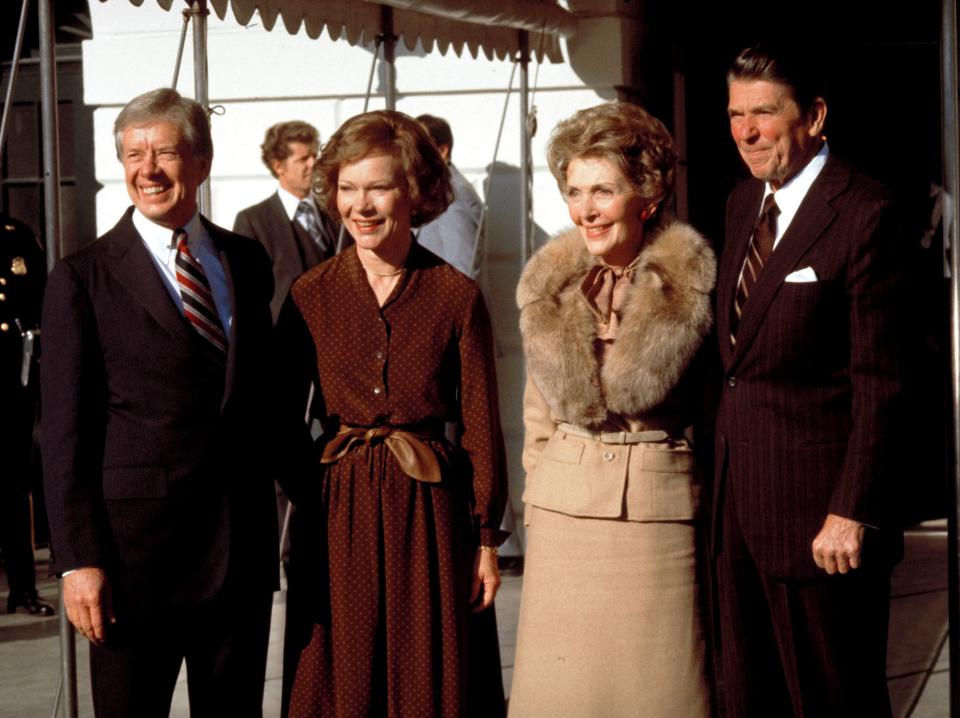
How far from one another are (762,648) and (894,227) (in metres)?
0.99

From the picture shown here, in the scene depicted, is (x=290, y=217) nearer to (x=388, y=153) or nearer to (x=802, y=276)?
(x=388, y=153)

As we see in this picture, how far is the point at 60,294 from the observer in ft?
11.2

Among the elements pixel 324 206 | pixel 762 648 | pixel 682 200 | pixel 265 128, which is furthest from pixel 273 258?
pixel 762 648

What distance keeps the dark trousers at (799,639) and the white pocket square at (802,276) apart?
533mm

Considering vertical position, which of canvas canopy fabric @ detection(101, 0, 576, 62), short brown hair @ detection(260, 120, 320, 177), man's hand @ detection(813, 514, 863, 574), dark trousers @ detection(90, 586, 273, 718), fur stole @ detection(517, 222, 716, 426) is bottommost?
dark trousers @ detection(90, 586, 273, 718)

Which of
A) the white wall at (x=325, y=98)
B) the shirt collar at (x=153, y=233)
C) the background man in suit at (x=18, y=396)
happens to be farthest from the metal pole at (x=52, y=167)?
→ the white wall at (x=325, y=98)

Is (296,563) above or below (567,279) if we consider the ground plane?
below

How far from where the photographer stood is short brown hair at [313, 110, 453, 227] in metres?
Result: 3.73

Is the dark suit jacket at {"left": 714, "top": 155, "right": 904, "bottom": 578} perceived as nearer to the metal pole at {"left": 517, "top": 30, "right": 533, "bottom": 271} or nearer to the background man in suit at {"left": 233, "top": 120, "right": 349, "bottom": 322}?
the metal pole at {"left": 517, "top": 30, "right": 533, "bottom": 271}

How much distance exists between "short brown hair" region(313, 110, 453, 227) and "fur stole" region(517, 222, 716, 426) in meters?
0.38

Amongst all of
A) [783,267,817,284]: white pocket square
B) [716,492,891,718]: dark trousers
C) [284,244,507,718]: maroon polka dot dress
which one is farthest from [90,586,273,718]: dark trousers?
[783,267,817,284]: white pocket square

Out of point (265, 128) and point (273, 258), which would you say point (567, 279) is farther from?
point (265, 128)

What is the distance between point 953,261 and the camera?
3.95 metres

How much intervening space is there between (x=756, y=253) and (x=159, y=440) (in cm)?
139
